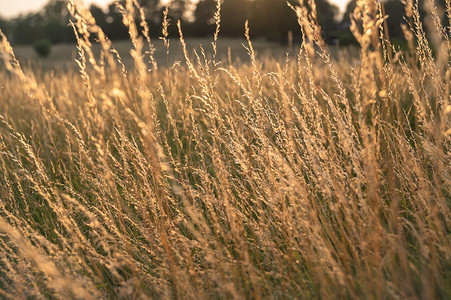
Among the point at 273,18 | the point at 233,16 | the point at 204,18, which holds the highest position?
the point at 204,18

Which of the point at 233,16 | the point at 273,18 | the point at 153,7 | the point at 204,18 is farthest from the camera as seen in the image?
the point at 153,7

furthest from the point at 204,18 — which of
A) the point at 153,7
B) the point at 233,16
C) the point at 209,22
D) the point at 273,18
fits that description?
the point at 273,18

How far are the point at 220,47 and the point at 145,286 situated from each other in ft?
109

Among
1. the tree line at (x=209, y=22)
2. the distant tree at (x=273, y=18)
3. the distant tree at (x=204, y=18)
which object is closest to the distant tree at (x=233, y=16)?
the tree line at (x=209, y=22)

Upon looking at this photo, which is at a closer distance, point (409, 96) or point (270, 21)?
point (409, 96)

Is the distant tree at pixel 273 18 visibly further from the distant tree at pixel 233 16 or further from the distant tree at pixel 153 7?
the distant tree at pixel 153 7

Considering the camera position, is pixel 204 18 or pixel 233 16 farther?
pixel 204 18

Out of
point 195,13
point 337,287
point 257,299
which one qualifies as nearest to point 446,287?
point 337,287

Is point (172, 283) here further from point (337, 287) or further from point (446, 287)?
point (446, 287)

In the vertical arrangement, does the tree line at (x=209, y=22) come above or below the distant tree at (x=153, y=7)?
below

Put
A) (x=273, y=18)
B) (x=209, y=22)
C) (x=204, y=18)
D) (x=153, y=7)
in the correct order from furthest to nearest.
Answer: (x=153, y=7) < (x=204, y=18) < (x=209, y=22) < (x=273, y=18)

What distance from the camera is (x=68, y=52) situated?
34.8 metres

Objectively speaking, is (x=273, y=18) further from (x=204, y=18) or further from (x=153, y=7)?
(x=153, y=7)

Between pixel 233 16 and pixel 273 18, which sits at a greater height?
pixel 233 16
